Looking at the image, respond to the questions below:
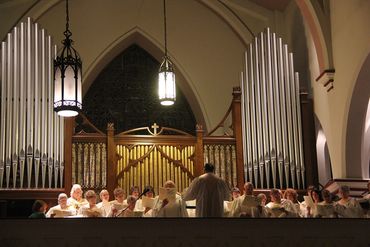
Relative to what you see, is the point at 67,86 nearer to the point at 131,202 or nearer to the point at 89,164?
the point at 131,202

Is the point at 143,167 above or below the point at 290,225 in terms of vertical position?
above

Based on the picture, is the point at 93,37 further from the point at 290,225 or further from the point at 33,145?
the point at 290,225

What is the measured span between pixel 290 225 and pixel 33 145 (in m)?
5.34

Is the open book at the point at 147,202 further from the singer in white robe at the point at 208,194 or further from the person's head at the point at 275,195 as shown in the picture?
the person's head at the point at 275,195

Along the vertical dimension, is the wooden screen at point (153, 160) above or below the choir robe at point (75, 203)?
above

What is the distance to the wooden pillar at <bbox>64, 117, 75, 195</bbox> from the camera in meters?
15.0

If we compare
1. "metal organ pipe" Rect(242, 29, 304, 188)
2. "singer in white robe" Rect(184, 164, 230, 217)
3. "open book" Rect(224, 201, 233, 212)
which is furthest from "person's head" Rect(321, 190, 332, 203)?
"metal organ pipe" Rect(242, 29, 304, 188)

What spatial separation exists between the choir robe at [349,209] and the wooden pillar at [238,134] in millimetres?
2664

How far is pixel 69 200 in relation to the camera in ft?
45.3

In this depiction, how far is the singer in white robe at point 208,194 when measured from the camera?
12.5 m

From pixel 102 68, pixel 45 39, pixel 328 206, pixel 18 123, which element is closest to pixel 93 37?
pixel 102 68

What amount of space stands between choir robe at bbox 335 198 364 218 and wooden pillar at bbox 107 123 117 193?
3.93 metres


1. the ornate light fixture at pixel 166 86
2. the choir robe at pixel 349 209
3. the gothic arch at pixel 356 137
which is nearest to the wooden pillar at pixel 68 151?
the ornate light fixture at pixel 166 86

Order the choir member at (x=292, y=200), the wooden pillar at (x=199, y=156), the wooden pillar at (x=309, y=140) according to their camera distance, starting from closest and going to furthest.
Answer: the choir member at (x=292, y=200)
the wooden pillar at (x=199, y=156)
the wooden pillar at (x=309, y=140)
